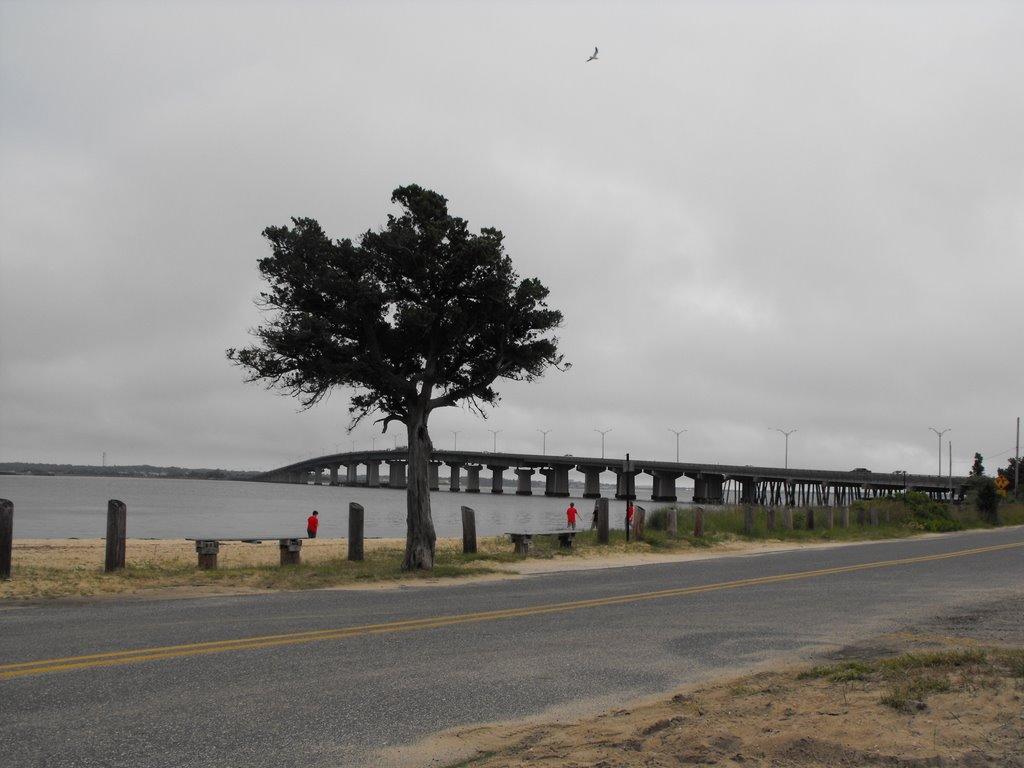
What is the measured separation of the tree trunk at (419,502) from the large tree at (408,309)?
0.09 feet

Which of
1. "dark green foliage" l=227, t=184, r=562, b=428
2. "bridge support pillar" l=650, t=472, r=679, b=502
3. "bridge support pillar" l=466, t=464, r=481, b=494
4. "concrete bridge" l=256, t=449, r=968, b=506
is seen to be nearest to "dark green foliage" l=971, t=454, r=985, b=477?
"concrete bridge" l=256, t=449, r=968, b=506

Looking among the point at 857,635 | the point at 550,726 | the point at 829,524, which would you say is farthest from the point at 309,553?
the point at 829,524

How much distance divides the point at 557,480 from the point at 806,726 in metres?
150

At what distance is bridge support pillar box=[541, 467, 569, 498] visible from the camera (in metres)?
153

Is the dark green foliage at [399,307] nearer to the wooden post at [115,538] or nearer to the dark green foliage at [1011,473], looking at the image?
the wooden post at [115,538]

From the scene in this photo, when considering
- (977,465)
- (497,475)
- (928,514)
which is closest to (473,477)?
(497,475)

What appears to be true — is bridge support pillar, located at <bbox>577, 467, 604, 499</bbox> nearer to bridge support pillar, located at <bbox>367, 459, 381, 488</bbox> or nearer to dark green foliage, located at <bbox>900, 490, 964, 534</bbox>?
bridge support pillar, located at <bbox>367, 459, 381, 488</bbox>

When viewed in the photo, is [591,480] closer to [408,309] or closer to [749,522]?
[749,522]

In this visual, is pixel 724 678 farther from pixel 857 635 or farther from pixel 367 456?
pixel 367 456

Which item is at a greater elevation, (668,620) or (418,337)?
(418,337)

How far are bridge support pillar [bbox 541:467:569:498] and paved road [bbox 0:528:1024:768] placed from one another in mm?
136423

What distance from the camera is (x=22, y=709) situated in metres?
6.81

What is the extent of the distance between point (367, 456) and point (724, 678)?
157 meters

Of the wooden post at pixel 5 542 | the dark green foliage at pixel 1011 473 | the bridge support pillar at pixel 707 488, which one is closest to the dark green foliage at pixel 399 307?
the wooden post at pixel 5 542
